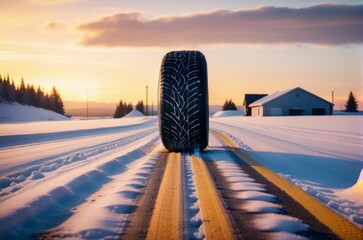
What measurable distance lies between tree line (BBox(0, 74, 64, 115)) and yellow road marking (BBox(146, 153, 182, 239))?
102 metres

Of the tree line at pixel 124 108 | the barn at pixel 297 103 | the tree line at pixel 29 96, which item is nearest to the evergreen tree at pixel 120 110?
the tree line at pixel 124 108

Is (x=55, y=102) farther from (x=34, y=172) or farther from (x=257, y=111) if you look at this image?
(x=34, y=172)

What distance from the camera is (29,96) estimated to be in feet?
343

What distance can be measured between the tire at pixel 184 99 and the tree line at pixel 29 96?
3909 inches

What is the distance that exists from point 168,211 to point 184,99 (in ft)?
15.9

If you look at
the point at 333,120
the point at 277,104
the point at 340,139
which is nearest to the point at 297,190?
the point at 340,139

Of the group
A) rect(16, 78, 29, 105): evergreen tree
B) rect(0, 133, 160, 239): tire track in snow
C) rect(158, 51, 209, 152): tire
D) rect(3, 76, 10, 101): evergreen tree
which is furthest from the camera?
rect(16, 78, 29, 105): evergreen tree

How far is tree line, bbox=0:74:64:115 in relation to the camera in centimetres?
9382

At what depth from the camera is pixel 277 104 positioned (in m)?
44.9

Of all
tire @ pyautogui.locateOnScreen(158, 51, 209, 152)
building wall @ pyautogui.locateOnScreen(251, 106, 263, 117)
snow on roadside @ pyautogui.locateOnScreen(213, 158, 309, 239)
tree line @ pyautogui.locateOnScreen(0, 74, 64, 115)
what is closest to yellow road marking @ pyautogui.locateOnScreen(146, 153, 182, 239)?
snow on roadside @ pyautogui.locateOnScreen(213, 158, 309, 239)

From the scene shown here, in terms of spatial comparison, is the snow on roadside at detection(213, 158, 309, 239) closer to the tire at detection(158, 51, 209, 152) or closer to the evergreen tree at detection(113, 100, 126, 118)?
the tire at detection(158, 51, 209, 152)

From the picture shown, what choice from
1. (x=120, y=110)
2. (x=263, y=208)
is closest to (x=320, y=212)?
(x=263, y=208)

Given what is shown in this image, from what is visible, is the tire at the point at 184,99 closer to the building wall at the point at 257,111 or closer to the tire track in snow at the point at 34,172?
the tire track in snow at the point at 34,172

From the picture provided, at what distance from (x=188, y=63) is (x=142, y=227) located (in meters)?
5.94
